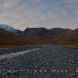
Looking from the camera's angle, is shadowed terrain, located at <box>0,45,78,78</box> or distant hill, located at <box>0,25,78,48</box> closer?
distant hill, located at <box>0,25,78,48</box>

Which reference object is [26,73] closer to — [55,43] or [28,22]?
[28,22]

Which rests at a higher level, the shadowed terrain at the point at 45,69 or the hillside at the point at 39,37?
the hillside at the point at 39,37

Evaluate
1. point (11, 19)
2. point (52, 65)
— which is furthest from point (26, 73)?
point (11, 19)

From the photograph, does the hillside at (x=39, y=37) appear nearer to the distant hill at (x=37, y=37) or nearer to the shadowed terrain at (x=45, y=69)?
the distant hill at (x=37, y=37)

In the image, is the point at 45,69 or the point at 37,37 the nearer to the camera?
the point at 37,37

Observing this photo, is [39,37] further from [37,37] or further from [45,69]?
[45,69]

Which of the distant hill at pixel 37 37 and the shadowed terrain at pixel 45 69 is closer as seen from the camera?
the distant hill at pixel 37 37

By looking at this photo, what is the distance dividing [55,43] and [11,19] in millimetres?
631

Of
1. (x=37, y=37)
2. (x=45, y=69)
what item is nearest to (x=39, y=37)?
(x=37, y=37)

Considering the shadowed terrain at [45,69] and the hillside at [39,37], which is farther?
the shadowed terrain at [45,69]

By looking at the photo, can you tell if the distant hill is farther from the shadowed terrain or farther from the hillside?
the shadowed terrain

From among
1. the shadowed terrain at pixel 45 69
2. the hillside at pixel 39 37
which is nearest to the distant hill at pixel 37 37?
the hillside at pixel 39 37

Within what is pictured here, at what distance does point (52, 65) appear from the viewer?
2385 millimetres

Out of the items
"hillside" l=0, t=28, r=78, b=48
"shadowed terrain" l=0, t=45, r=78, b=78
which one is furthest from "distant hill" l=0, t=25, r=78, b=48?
"shadowed terrain" l=0, t=45, r=78, b=78
